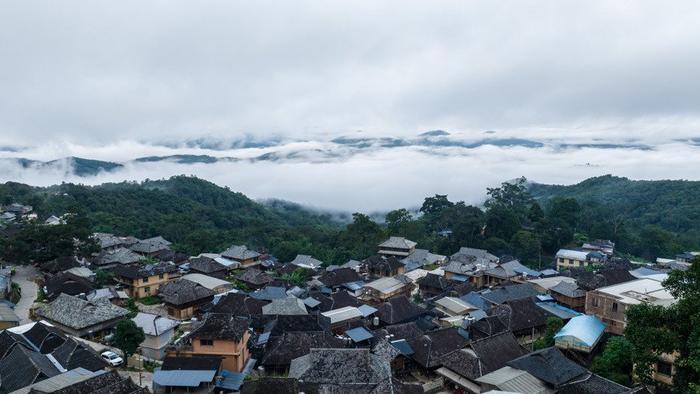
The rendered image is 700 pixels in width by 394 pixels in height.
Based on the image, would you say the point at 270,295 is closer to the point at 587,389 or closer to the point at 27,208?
the point at 587,389

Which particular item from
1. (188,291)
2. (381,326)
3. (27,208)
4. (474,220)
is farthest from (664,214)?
(27,208)

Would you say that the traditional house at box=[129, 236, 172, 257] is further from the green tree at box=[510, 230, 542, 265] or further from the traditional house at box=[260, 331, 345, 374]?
the green tree at box=[510, 230, 542, 265]

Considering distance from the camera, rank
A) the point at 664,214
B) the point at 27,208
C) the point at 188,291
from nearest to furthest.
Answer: the point at 188,291, the point at 27,208, the point at 664,214

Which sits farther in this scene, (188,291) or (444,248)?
(444,248)

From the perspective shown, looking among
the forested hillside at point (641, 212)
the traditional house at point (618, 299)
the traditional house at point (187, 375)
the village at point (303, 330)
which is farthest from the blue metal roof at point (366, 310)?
the forested hillside at point (641, 212)

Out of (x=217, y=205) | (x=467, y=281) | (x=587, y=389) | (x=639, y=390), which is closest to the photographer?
(x=639, y=390)

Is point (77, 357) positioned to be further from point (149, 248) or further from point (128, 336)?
point (149, 248)
